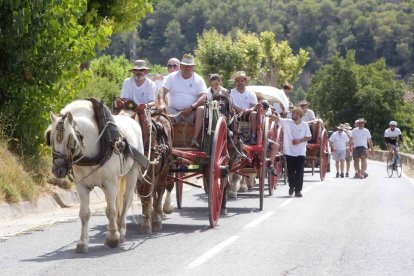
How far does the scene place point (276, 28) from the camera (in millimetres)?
190250

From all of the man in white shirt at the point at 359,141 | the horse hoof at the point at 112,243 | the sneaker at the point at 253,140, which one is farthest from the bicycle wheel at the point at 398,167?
the horse hoof at the point at 112,243

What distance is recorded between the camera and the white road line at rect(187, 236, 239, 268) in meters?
10.1

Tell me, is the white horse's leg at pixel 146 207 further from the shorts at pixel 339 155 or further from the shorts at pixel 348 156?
A: the shorts at pixel 348 156

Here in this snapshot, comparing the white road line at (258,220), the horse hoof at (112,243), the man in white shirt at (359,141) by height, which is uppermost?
the man in white shirt at (359,141)

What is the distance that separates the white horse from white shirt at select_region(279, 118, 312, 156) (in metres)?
9.30

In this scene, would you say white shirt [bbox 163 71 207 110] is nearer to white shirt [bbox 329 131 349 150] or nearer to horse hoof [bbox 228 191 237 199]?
horse hoof [bbox 228 191 237 199]

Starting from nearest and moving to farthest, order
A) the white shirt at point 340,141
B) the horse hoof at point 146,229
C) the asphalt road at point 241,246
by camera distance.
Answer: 1. the asphalt road at point 241,246
2. the horse hoof at point 146,229
3. the white shirt at point 340,141

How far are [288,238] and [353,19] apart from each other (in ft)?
594

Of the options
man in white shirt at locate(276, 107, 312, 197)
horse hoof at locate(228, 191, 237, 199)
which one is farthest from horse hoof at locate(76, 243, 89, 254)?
man in white shirt at locate(276, 107, 312, 197)

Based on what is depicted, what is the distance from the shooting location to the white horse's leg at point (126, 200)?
38.2ft

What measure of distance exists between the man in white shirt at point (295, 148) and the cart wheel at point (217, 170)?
19.4 ft

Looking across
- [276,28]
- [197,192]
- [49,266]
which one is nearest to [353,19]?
[276,28]

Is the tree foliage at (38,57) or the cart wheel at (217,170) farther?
the tree foliage at (38,57)

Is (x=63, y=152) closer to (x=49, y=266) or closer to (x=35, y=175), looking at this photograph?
(x=49, y=266)
